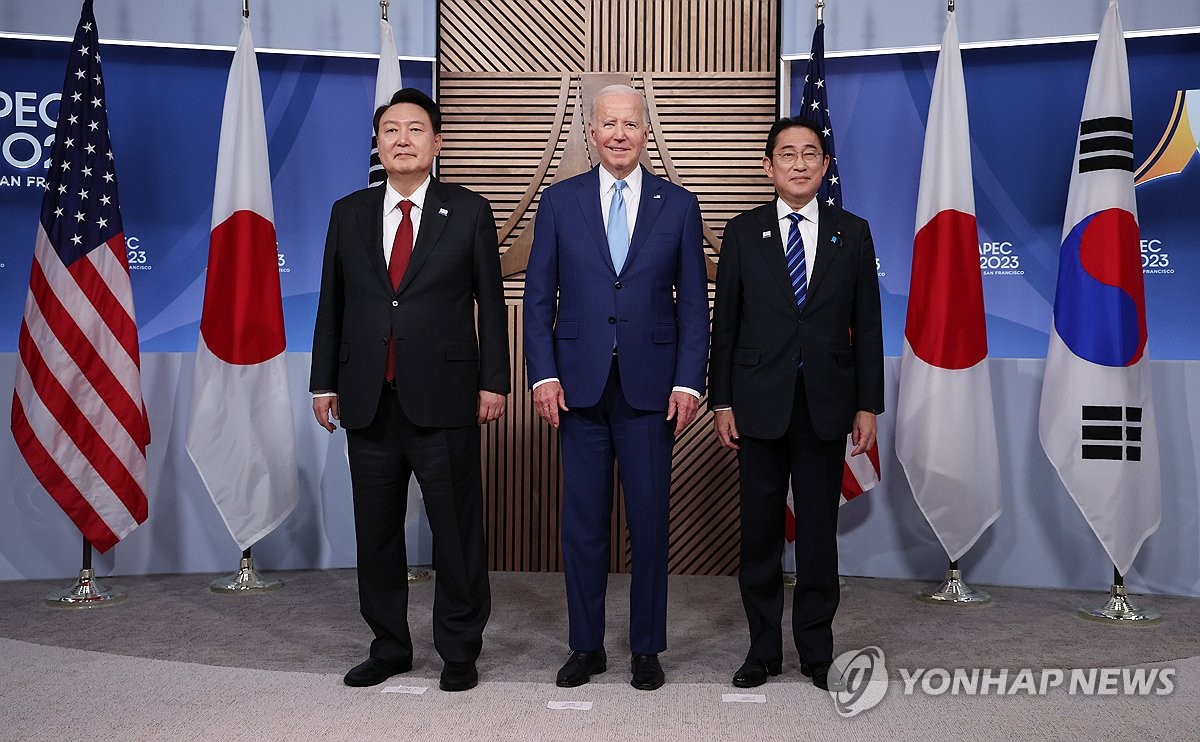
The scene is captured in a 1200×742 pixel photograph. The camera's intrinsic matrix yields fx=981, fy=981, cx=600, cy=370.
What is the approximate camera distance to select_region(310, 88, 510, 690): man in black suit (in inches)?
118

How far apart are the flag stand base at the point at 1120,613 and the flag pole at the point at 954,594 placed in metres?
0.43

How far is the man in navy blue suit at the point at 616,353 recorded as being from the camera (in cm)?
299

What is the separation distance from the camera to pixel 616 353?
2.99 metres

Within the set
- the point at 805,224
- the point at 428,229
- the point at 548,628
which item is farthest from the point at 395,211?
the point at 548,628

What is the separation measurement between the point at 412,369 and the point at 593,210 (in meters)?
0.75

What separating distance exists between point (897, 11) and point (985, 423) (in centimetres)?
220

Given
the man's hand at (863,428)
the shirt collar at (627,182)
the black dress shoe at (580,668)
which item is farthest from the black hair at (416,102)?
the black dress shoe at (580,668)

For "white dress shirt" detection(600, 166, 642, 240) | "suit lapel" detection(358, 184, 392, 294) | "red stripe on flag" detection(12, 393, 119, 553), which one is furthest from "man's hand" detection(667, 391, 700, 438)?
"red stripe on flag" detection(12, 393, 119, 553)

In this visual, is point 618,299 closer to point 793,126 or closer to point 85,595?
point 793,126

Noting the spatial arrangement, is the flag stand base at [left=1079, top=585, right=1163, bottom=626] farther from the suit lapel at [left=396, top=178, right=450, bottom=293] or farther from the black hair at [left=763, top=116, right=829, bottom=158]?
the suit lapel at [left=396, top=178, right=450, bottom=293]

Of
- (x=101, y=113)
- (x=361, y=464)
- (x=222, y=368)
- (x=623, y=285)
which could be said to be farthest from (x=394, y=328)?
(x=101, y=113)

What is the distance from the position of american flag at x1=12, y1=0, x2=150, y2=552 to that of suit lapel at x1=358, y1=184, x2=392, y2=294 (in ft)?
6.15

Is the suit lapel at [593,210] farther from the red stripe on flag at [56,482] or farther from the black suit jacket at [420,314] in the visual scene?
the red stripe on flag at [56,482]

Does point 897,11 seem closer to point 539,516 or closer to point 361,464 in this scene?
point 539,516
